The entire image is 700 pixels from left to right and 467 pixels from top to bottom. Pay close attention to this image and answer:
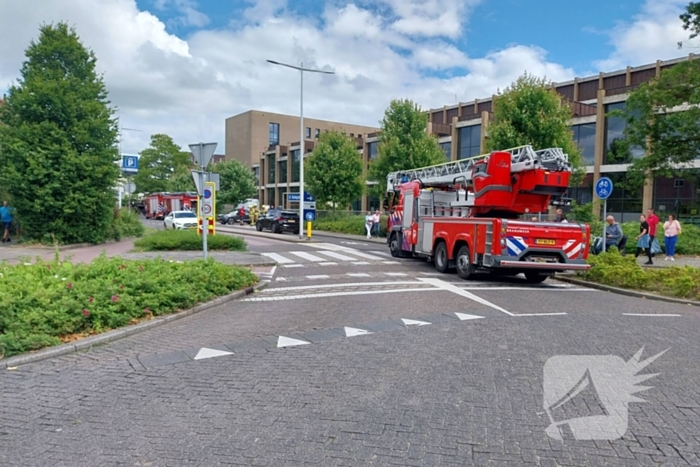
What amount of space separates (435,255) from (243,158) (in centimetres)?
7322

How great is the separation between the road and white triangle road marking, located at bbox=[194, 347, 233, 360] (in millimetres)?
34

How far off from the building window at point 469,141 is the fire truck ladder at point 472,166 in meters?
26.0

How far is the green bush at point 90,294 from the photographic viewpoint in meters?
6.43

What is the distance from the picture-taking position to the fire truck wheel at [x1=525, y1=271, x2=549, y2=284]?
44.1 feet

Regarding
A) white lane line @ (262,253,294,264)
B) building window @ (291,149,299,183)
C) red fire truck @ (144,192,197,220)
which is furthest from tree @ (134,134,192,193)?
white lane line @ (262,253,294,264)

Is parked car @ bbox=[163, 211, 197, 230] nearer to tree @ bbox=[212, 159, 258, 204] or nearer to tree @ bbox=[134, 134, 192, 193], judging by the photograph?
tree @ bbox=[212, 159, 258, 204]

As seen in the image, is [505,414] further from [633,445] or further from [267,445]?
[267,445]

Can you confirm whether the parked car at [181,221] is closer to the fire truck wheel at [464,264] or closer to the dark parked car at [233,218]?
the dark parked car at [233,218]

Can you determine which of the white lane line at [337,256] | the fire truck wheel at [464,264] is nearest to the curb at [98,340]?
the fire truck wheel at [464,264]

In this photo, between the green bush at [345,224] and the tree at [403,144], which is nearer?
the tree at [403,144]

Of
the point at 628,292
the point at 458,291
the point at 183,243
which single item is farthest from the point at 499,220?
the point at 183,243

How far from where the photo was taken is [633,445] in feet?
12.4

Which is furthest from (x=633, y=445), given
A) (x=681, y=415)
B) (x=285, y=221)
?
(x=285, y=221)

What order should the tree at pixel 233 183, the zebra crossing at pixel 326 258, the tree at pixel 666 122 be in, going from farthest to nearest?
the tree at pixel 233 183
the zebra crossing at pixel 326 258
the tree at pixel 666 122
